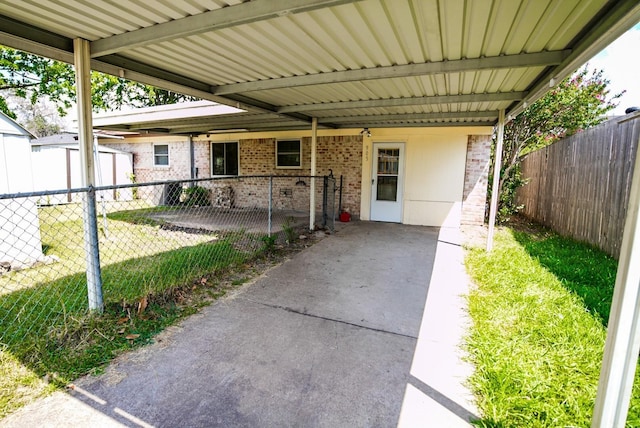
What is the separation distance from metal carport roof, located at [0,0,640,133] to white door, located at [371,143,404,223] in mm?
3734

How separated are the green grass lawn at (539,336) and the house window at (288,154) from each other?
6516mm

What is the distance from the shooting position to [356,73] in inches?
158

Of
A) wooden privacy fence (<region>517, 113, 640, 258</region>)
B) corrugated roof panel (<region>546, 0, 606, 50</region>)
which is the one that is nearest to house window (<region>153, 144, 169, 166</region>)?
corrugated roof panel (<region>546, 0, 606, 50</region>)

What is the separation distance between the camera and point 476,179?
8102mm

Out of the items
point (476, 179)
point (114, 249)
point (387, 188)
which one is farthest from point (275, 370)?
point (476, 179)

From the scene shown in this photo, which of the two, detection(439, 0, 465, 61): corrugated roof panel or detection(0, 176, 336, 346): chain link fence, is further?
detection(0, 176, 336, 346): chain link fence

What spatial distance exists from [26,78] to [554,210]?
67.2 feet

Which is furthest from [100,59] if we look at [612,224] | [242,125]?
[612,224]

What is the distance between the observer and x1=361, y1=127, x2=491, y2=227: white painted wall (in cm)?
813

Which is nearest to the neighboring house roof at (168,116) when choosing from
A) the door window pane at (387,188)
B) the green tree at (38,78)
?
the green tree at (38,78)

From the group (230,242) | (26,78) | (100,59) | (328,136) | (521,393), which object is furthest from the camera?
(26,78)

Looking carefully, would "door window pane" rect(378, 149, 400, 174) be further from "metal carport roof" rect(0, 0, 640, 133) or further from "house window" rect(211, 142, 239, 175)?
"house window" rect(211, 142, 239, 175)

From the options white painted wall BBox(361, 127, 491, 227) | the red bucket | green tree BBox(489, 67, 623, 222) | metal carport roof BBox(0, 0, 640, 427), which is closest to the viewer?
metal carport roof BBox(0, 0, 640, 427)

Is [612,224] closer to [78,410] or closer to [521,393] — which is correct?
[521,393]
